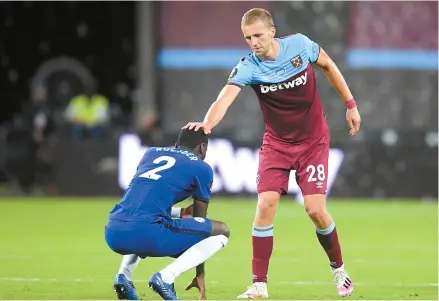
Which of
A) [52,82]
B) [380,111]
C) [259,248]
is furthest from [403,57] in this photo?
[259,248]

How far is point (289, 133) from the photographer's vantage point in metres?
8.90

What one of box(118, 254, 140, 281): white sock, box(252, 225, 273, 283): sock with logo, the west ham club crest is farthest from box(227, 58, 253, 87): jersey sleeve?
box(118, 254, 140, 281): white sock

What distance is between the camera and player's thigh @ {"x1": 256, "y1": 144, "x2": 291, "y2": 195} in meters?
8.80

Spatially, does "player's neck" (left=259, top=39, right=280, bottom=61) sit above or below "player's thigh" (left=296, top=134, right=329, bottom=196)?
above

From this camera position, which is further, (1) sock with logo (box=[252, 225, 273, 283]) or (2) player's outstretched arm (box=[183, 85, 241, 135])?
(1) sock with logo (box=[252, 225, 273, 283])

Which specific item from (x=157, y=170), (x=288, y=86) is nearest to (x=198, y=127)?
(x=157, y=170)

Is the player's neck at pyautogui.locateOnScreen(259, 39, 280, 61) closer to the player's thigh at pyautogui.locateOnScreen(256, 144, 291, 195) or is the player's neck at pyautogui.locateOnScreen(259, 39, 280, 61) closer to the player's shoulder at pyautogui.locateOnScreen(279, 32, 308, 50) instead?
the player's shoulder at pyautogui.locateOnScreen(279, 32, 308, 50)

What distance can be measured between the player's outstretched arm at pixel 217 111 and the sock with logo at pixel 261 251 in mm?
1013

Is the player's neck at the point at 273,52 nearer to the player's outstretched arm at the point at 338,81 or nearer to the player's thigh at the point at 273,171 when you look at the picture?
the player's outstretched arm at the point at 338,81

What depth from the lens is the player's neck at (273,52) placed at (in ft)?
28.1

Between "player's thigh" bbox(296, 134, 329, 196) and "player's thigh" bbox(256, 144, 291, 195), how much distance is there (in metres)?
0.11

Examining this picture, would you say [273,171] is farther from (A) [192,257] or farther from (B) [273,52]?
(A) [192,257]

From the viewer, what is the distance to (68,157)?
19.1 metres

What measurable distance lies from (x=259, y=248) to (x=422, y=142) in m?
10.2
